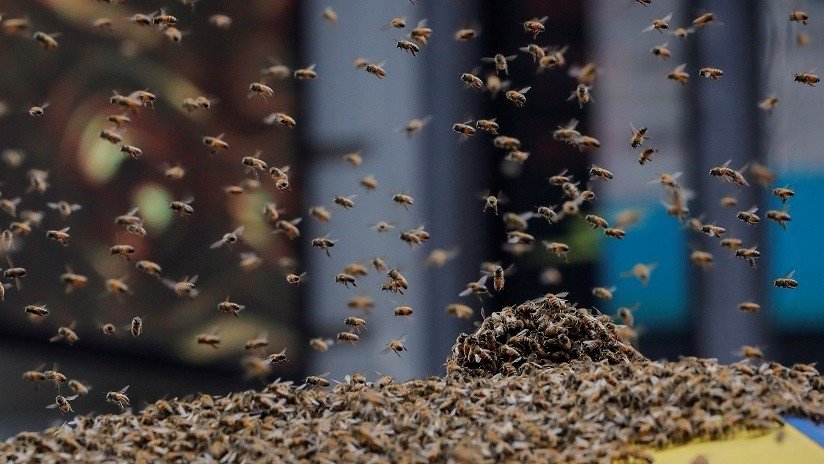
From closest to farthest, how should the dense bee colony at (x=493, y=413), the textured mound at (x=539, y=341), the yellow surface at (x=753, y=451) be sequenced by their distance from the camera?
the yellow surface at (x=753, y=451)
the dense bee colony at (x=493, y=413)
the textured mound at (x=539, y=341)

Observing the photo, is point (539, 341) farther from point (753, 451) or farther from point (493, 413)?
point (753, 451)

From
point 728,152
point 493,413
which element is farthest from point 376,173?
point 493,413

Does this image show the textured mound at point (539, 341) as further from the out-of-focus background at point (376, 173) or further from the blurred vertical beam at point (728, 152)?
the blurred vertical beam at point (728, 152)

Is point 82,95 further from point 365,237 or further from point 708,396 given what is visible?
point 708,396

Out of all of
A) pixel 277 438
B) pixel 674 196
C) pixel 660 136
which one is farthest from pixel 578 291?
pixel 277 438

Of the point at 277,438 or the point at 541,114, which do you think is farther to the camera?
the point at 541,114

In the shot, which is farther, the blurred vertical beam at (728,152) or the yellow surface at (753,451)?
the blurred vertical beam at (728,152)

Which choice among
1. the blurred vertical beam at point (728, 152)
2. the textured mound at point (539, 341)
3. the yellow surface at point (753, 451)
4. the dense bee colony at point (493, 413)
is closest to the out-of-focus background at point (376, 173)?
the blurred vertical beam at point (728, 152)
